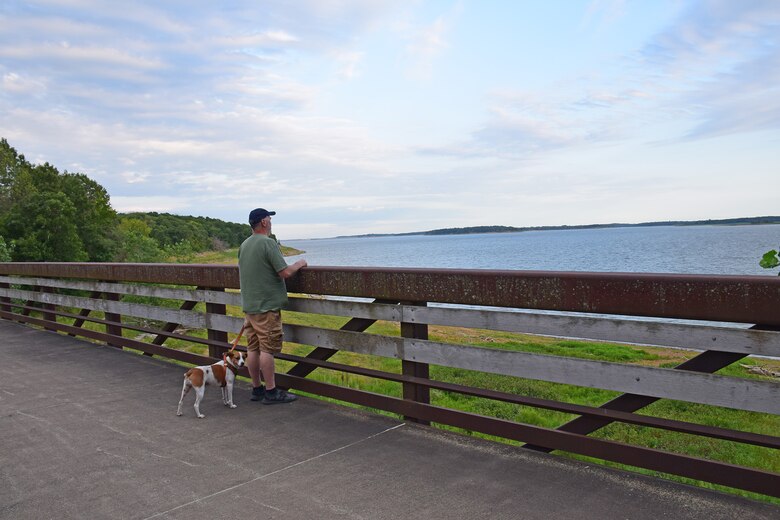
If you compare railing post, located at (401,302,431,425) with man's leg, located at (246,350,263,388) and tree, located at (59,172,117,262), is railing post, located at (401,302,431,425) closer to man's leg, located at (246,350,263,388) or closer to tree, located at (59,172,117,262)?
man's leg, located at (246,350,263,388)

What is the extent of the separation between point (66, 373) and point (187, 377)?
8.98 ft

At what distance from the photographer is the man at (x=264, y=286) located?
5535mm

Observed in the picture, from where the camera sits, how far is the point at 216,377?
18.7 ft

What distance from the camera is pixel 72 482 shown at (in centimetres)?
409

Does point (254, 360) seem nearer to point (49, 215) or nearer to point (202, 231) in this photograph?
point (49, 215)

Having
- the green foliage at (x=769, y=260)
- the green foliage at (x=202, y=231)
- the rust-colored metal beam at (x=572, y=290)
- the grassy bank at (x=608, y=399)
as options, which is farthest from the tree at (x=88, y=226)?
the green foliage at (x=769, y=260)

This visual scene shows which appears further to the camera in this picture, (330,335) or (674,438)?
(674,438)

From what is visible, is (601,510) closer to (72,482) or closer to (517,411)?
(72,482)

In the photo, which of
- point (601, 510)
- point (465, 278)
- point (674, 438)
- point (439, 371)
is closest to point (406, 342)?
point (465, 278)

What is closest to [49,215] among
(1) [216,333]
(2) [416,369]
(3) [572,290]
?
(1) [216,333]

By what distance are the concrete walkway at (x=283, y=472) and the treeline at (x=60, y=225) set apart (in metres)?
27.5

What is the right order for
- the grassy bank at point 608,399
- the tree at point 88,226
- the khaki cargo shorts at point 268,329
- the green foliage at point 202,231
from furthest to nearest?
the green foliage at point 202,231 → the tree at point 88,226 → the grassy bank at point 608,399 → the khaki cargo shorts at point 268,329

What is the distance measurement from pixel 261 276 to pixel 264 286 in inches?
3.6

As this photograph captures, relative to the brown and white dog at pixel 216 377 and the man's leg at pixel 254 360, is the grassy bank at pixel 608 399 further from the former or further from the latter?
the brown and white dog at pixel 216 377
